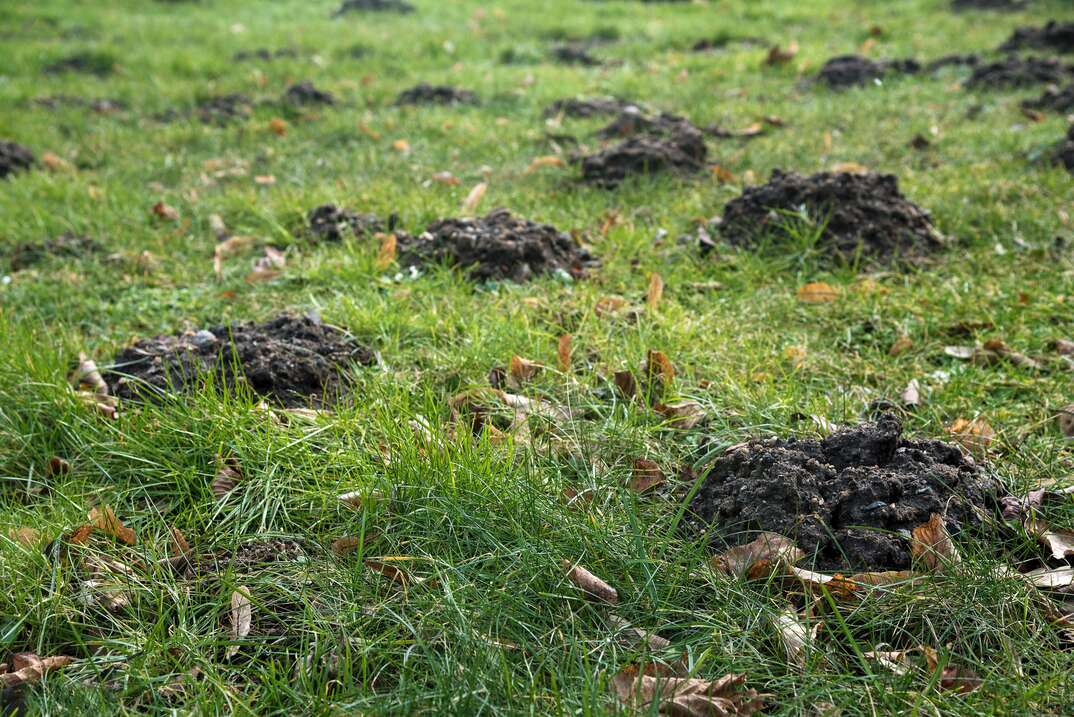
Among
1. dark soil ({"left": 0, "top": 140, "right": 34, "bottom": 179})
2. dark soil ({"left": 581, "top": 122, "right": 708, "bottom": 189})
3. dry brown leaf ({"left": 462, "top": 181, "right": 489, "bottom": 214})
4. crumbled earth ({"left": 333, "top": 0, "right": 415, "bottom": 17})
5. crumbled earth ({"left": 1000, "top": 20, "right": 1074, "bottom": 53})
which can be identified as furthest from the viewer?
crumbled earth ({"left": 333, "top": 0, "right": 415, "bottom": 17})

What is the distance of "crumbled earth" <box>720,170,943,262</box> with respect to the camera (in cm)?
417

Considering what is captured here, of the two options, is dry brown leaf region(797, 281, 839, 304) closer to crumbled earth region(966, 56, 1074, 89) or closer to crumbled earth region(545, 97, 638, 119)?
crumbled earth region(545, 97, 638, 119)

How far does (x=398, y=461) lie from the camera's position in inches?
96.8

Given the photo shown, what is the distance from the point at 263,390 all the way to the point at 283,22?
10.4 metres

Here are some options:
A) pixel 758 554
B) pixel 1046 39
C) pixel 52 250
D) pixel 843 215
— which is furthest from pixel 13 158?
pixel 1046 39

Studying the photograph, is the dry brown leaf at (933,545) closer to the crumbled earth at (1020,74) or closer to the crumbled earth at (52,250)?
the crumbled earth at (52,250)

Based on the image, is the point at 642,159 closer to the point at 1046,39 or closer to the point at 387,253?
the point at 387,253

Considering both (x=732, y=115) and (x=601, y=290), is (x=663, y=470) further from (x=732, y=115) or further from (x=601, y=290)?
(x=732, y=115)

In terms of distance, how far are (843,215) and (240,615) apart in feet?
10.6

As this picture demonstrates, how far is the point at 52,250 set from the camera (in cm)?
469

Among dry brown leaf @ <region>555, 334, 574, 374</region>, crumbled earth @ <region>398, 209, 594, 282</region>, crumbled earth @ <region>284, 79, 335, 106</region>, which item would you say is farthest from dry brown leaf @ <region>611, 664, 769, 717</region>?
crumbled earth @ <region>284, 79, 335, 106</region>

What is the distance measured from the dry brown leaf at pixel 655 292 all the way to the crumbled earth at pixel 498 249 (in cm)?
39

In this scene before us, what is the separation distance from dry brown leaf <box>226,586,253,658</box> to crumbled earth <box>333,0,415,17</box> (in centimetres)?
1210

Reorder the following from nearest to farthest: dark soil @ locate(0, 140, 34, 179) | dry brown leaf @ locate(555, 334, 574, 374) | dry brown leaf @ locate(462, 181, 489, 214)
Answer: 1. dry brown leaf @ locate(555, 334, 574, 374)
2. dry brown leaf @ locate(462, 181, 489, 214)
3. dark soil @ locate(0, 140, 34, 179)
